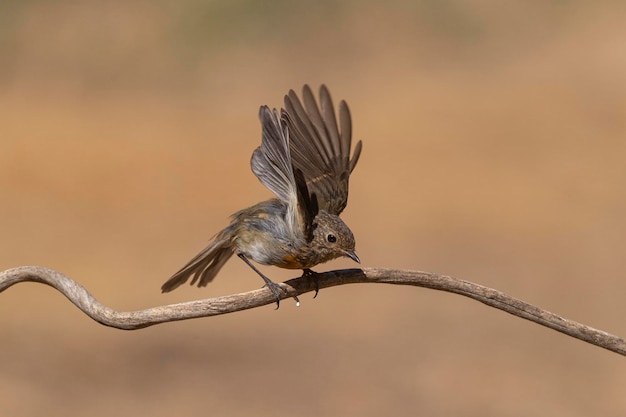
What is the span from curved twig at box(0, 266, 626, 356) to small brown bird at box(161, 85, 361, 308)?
26.1 inches

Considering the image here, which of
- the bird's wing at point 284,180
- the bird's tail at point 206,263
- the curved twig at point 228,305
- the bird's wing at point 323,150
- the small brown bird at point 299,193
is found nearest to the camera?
the curved twig at point 228,305

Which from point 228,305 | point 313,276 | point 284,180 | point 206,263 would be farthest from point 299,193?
point 206,263

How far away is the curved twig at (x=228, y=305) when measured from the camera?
4.77m

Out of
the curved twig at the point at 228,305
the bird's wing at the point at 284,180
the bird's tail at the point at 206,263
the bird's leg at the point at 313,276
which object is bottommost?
the curved twig at the point at 228,305

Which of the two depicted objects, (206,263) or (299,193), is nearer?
(299,193)

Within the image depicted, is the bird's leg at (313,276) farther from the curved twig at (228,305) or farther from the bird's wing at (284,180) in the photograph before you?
the curved twig at (228,305)

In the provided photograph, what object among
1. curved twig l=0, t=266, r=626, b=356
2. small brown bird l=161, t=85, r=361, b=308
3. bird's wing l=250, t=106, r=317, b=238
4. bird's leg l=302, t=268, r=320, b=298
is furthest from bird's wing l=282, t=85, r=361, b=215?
curved twig l=0, t=266, r=626, b=356

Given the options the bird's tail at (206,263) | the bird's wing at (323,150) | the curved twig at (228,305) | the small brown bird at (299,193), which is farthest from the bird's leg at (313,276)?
the curved twig at (228,305)

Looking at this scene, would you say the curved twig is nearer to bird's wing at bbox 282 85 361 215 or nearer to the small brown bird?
the small brown bird

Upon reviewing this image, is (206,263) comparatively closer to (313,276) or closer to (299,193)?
(313,276)

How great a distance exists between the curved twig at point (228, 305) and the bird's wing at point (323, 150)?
1434 mm

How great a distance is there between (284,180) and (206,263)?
134 centimetres

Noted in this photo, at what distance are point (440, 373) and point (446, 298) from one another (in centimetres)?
162

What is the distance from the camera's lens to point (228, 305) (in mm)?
4926
